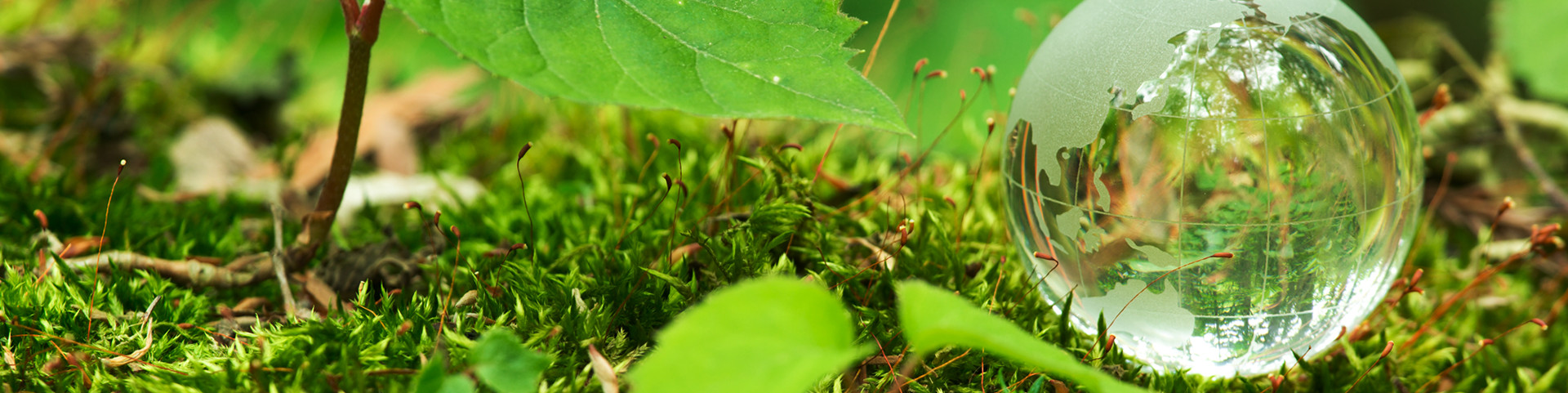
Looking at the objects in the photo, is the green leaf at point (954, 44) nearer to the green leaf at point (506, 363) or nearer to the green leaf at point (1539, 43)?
the green leaf at point (1539, 43)

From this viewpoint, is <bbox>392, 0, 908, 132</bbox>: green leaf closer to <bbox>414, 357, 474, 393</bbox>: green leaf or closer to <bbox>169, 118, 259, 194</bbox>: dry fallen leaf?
<bbox>414, 357, 474, 393</bbox>: green leaf

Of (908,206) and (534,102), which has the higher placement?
(908,206)

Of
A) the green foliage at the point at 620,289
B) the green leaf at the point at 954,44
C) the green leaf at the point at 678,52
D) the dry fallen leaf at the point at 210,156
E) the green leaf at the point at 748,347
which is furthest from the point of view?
the green leaf at the point at 954,44

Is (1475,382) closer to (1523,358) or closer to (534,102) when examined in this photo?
(1523,358)

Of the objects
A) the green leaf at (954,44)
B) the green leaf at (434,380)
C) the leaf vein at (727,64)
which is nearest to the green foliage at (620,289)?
the green leaf at (434,380)

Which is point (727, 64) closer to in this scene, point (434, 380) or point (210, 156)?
point (434, 380)

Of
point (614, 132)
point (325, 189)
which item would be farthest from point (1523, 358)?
point (325, 189)

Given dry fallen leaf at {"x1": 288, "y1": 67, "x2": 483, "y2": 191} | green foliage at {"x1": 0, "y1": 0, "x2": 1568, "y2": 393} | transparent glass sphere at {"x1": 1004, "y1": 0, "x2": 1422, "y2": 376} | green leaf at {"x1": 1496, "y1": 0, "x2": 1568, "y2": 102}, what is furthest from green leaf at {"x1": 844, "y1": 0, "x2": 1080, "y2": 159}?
transparent glass sphere at {"x1": 1004, "y1": 0, "x2": 1422, "y2": 376}
